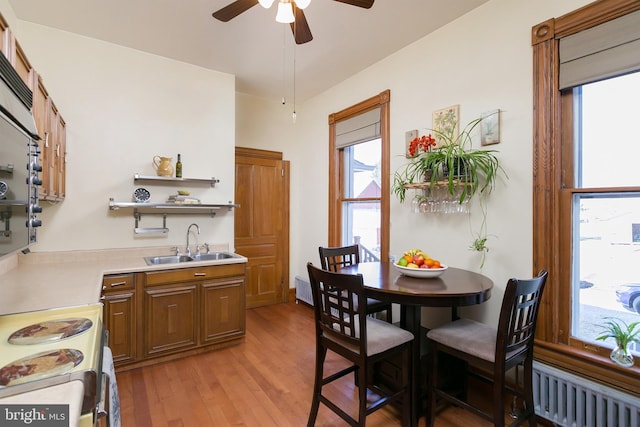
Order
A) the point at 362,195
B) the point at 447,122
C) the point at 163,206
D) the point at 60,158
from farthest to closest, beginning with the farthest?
1. the point at 362,195
2. the point at 163,206
3. the point at 447,122
4. the point at 60,158

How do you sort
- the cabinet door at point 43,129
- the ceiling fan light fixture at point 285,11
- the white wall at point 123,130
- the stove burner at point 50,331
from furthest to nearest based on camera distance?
the white wall at point 123,130 < the cabinet door at point 43,129 < the ceiling fan light fixture at point 285,11 < the stove burner at point 50,331

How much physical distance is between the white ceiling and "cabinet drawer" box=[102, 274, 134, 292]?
2162 mm

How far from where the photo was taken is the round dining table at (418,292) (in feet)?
5.72

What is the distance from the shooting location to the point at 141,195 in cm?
306

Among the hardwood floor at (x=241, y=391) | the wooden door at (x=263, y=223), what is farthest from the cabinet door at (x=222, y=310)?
the wooden door at (x=263, y=223)

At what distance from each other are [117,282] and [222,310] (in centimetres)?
95

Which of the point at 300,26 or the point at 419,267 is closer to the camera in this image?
the point at 300,26

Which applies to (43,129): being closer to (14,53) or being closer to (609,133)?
(14,53)

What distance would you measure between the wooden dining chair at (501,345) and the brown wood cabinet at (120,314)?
94.8 inches

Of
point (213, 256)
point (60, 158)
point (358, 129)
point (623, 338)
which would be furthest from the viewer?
point (358, 129)

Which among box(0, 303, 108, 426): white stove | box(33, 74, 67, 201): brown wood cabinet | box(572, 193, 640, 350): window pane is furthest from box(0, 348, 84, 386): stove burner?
box(572, 193, 640, 350): window pane

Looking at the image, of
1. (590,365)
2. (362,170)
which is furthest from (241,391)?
(362,170)

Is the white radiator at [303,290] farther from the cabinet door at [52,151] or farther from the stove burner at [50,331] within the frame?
the stove burner at [50,331]

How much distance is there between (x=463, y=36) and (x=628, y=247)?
1892mm
